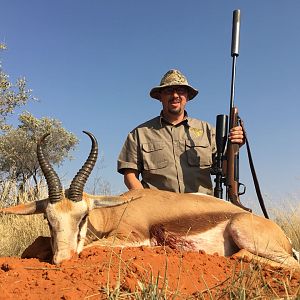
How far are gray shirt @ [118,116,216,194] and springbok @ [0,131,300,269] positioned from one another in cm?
161

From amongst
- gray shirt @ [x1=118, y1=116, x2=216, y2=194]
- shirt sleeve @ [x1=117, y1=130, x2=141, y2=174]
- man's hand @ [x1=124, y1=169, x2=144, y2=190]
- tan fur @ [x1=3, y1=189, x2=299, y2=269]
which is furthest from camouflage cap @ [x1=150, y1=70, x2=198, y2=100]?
tan fur @ [x1=3, y1=189, x2=299, y2=269]

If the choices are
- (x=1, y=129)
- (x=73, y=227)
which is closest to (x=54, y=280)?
(x=73, y=227)

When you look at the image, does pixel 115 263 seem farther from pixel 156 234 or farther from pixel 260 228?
pixel 260 228

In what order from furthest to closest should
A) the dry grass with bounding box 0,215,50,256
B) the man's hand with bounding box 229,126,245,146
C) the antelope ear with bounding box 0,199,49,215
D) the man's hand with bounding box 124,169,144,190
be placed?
the man's hand with bounding box 124,169,144,190 → the man's hand with bounding box 229,126,245,146 → the dry grass with bounding box 0,215,50,256 → the antelope ear with bounding box 0,199,49,215

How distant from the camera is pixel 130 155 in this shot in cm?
670

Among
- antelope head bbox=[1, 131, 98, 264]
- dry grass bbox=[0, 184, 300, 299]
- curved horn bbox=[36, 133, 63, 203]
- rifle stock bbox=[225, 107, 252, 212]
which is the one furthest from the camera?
rifle stock bbox=[225, 107, 252, 212]

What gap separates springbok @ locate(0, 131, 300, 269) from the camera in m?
3.94

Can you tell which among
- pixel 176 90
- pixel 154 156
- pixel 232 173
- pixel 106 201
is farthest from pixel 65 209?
pixel 176 90

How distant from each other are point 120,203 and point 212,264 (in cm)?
134

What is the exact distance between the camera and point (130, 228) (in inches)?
175

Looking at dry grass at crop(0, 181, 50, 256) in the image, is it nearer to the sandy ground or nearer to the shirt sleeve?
the shirt sleeve

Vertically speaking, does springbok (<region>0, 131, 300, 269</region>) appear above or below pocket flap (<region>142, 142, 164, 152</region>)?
below

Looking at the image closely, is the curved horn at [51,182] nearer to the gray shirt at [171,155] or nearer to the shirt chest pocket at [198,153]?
the gray shirt at [171,155]

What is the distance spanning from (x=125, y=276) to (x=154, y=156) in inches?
153
